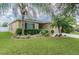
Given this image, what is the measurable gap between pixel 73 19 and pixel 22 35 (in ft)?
1.57

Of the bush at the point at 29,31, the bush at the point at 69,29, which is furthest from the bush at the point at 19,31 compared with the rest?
the bush at the point at 69,29

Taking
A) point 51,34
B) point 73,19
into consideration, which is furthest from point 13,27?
point 73,19

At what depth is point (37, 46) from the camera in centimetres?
163

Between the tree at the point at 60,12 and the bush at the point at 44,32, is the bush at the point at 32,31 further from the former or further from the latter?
the tree at the point at 60,12

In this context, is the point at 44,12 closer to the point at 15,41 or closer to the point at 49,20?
the point at 49,20

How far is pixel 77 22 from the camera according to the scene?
64.6 inches

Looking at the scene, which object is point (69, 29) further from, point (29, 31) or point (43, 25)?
point (29, 31)

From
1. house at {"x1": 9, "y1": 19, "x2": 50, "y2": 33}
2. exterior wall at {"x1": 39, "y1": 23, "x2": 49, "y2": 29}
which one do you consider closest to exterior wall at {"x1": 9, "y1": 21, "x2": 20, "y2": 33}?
house at {"x1": 9, "y1": 19, "x2": 50, "y2": 33}

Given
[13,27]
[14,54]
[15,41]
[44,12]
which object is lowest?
[14,54]

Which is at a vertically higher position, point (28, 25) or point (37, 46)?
point (28, 25)

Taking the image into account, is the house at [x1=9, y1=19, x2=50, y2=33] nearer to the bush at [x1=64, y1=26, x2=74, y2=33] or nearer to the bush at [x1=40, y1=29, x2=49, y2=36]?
the bush at [x1=40, y1=29, x2=49, y2=36]

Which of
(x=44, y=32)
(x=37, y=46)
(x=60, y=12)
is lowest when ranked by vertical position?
(x=37, y=46)

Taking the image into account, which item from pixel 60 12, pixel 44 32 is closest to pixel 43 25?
pixel 44 32

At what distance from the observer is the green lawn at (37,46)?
63.7 inches
